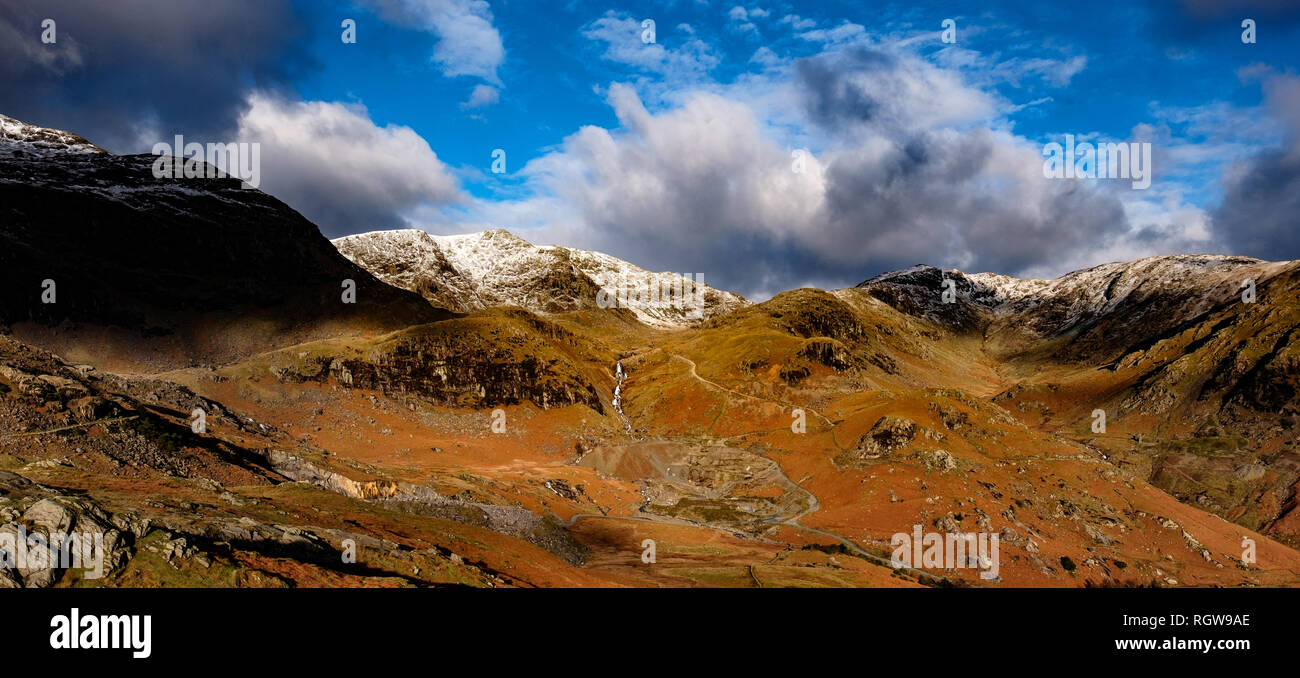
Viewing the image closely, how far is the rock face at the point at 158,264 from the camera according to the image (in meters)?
109

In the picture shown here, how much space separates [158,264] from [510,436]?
9201 centimetres

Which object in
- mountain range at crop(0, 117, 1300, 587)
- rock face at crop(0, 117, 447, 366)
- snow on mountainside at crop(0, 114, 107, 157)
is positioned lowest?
mountain range at crop(0, 117, 1300, 587)

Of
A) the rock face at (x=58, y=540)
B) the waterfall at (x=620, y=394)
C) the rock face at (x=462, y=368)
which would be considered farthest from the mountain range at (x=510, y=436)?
the waterfall at (x=620, y=394)

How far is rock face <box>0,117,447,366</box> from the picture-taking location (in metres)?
109

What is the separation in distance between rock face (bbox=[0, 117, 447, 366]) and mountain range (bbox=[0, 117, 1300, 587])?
0.65 metres

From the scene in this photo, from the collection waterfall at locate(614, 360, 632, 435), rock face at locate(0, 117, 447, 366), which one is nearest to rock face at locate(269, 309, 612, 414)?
waterfall at locate(614, 360, 632, 435)

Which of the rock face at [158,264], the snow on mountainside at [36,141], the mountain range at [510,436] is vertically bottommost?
the mountain range at [510,436]

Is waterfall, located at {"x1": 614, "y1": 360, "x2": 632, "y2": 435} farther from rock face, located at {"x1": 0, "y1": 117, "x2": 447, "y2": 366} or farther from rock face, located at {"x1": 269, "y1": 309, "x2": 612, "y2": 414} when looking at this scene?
rock face, located at {"x1": 0, "y1": 117, "x2": 447, "y2": 366}

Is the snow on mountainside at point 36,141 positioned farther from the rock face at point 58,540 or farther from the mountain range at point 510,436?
the rock face at point 58,540

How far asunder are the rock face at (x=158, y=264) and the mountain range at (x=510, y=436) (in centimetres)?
65

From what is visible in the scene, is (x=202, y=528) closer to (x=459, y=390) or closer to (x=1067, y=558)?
(x=1067, y=558)

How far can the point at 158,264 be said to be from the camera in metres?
128
